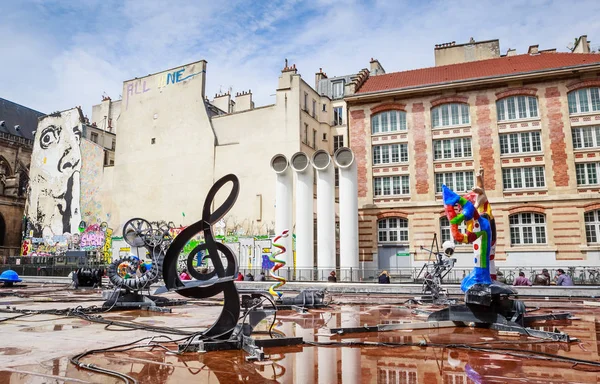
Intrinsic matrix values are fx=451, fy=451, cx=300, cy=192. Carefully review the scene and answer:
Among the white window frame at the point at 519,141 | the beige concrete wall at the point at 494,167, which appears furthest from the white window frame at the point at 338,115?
the white window frame at the point at 519,141

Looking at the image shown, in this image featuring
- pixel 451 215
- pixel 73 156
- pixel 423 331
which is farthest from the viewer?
pixel 73 156

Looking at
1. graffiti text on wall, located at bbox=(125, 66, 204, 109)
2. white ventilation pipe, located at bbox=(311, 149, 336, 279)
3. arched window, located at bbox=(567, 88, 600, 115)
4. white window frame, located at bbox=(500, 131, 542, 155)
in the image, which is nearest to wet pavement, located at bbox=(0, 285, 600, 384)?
white ventilation pipe, located at bbox=(311, 149, 336, 279)

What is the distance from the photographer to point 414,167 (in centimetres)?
3059

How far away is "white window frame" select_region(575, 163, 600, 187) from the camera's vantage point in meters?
27.2

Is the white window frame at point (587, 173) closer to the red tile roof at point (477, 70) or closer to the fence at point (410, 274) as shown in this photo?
the fence at point (410, 274)

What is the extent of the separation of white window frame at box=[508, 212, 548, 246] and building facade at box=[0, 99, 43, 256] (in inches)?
1995

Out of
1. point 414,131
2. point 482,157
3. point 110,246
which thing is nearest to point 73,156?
point 110,246

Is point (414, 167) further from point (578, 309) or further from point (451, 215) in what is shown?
point (451, 215)

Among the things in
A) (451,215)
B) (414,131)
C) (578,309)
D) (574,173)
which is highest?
(414,131)

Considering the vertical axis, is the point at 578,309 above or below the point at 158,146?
below

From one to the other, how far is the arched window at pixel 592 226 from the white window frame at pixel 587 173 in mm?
1824

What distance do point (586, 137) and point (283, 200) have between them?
1924cm

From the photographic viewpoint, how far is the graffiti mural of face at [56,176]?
45438mm

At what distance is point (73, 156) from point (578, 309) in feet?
150
